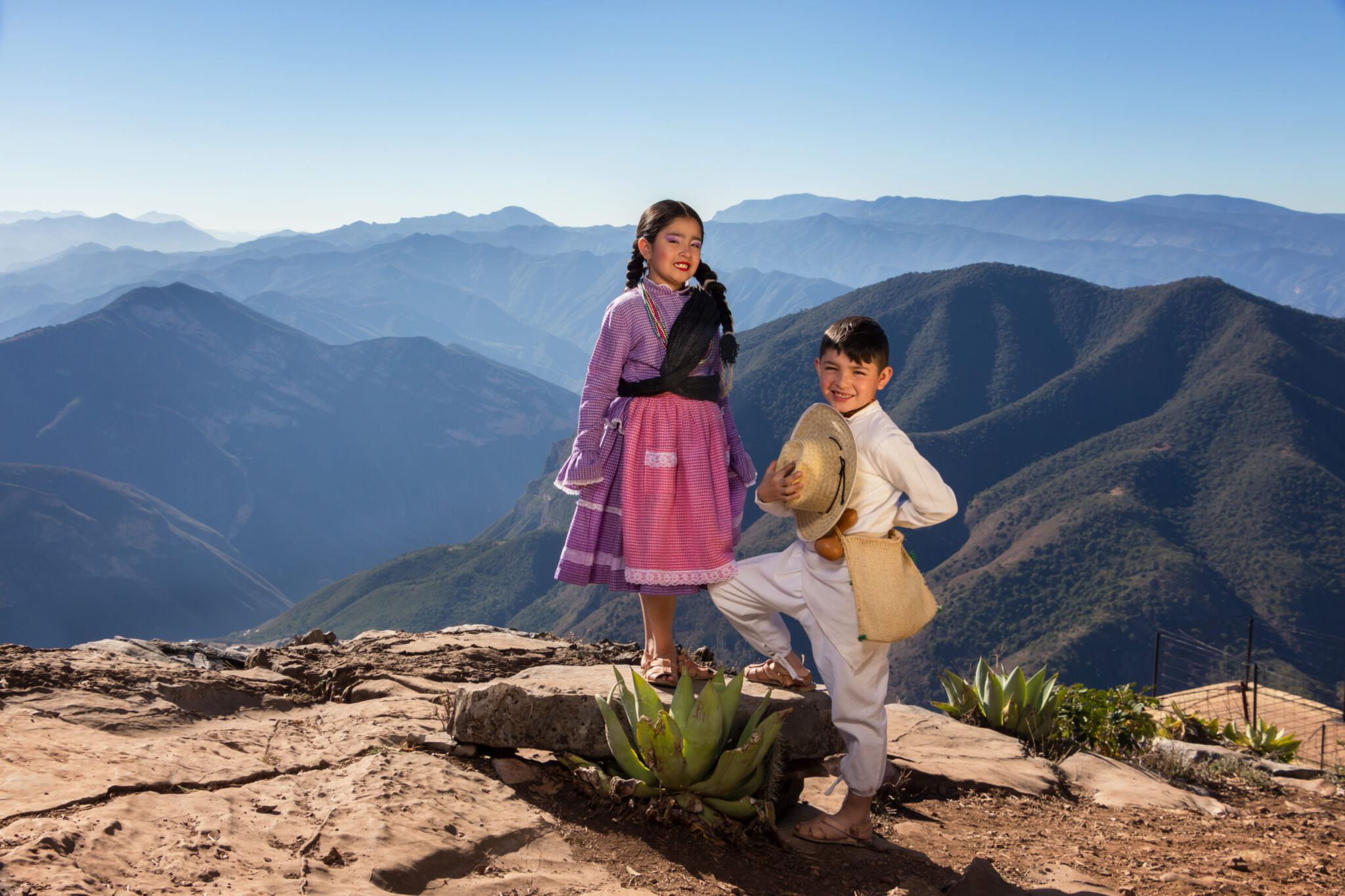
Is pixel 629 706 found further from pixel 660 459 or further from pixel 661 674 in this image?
pixel 660 459

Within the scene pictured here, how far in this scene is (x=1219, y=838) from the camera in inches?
141

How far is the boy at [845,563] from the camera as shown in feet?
9.79

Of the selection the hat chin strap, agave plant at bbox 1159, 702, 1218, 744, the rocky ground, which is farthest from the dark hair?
agave plant at bbox 1159, 702, 1218, 744

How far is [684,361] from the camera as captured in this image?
3576mm

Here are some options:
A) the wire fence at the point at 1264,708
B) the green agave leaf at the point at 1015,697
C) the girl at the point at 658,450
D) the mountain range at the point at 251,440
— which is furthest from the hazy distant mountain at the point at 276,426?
the girl at the point at 658,450

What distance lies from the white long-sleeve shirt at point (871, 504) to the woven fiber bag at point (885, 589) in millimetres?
54

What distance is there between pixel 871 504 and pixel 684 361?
41.4 inches

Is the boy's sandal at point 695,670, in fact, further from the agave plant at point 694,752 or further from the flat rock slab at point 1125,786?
the flat rock slab at point 1125,786

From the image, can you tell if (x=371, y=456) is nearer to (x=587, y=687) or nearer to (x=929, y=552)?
(x=929, y=552)

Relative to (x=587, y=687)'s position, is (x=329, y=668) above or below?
below

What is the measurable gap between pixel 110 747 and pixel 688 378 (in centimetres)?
263

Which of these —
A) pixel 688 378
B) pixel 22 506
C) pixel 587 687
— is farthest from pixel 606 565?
pixel 22 506

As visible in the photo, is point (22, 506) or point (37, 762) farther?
point (22, 506)

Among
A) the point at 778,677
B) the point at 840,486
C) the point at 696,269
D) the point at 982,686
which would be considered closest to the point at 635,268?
the point at 696,269
